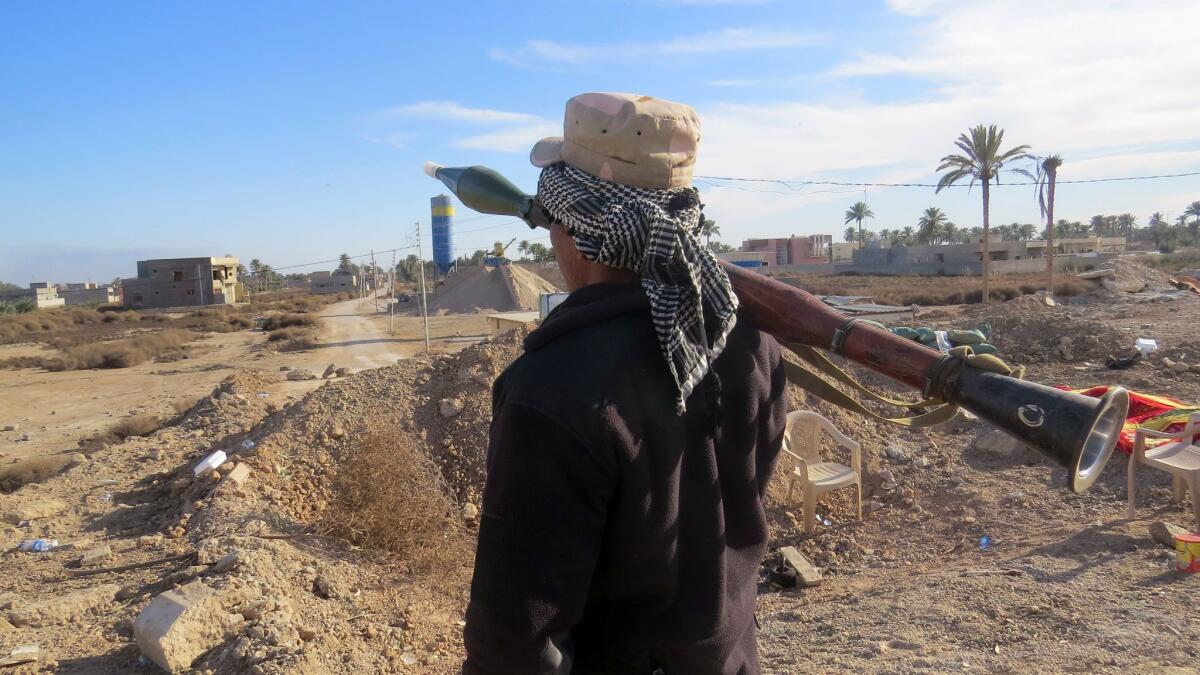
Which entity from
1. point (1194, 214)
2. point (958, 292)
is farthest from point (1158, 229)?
point (958, 292)

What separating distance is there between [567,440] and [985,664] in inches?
131

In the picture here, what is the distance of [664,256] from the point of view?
1111 mm

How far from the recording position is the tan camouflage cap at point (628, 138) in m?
1.19

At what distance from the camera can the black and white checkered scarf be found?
1.10 metres

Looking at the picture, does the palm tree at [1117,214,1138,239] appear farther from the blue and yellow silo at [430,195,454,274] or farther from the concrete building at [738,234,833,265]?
the blue and yellow silo at [430,195,454,274]

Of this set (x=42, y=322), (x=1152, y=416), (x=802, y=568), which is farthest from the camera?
(x=42, y=322)

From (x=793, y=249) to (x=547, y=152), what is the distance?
2484 inches

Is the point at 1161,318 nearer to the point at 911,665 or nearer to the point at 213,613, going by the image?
the point at 911,665

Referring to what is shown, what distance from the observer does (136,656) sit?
3.55 metres

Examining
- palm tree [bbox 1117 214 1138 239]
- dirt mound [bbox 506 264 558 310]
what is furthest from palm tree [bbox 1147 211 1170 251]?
dirt mound [bbox 506 264 558 310]

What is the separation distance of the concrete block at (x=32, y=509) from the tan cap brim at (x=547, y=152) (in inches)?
250

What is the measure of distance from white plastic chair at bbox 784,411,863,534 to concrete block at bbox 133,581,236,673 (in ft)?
12.4

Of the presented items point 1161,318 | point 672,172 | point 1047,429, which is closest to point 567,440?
point 672,172

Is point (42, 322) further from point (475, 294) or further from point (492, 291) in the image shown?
point (492, 291)
